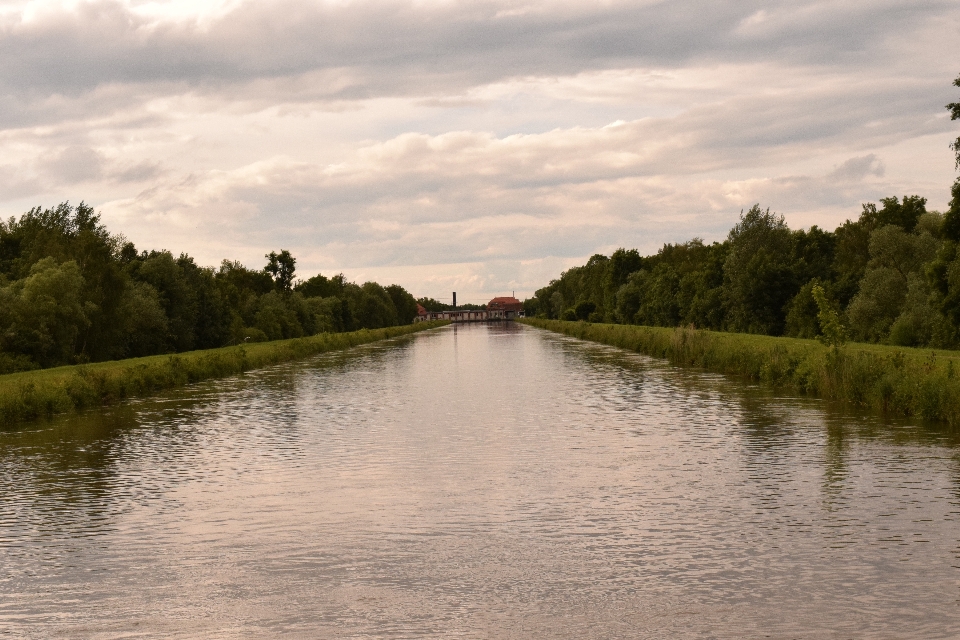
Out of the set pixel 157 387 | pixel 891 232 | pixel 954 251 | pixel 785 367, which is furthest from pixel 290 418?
pixel 891 232

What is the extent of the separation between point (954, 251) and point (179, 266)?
62.5 meters

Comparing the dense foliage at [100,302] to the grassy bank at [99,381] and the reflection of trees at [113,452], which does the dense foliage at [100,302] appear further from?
the reflection of trees at [113,452]

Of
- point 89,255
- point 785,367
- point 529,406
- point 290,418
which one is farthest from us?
point 89,255

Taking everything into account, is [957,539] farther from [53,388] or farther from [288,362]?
[288,362]

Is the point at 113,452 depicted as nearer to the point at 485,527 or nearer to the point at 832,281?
the point at 485,527

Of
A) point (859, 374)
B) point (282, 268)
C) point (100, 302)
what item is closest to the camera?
point (859, 374)

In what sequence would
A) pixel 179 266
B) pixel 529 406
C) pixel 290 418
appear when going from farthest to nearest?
1. pixel 179 266
2. pixel 529 406
3. pixel 290 418

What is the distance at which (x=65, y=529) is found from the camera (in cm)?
1597

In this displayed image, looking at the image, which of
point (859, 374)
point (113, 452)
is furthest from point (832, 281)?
point (113, 452)

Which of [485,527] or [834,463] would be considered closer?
[485,527]

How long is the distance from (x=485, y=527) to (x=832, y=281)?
249ft

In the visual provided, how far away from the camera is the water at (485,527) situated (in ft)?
36.5

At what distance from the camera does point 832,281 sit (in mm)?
84562

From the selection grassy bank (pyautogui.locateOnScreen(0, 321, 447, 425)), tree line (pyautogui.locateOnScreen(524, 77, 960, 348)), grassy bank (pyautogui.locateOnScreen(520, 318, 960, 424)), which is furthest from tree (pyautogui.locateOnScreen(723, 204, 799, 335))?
grassy bank (pyautogui.locateOnScreen(0, 321, 447, 425))
